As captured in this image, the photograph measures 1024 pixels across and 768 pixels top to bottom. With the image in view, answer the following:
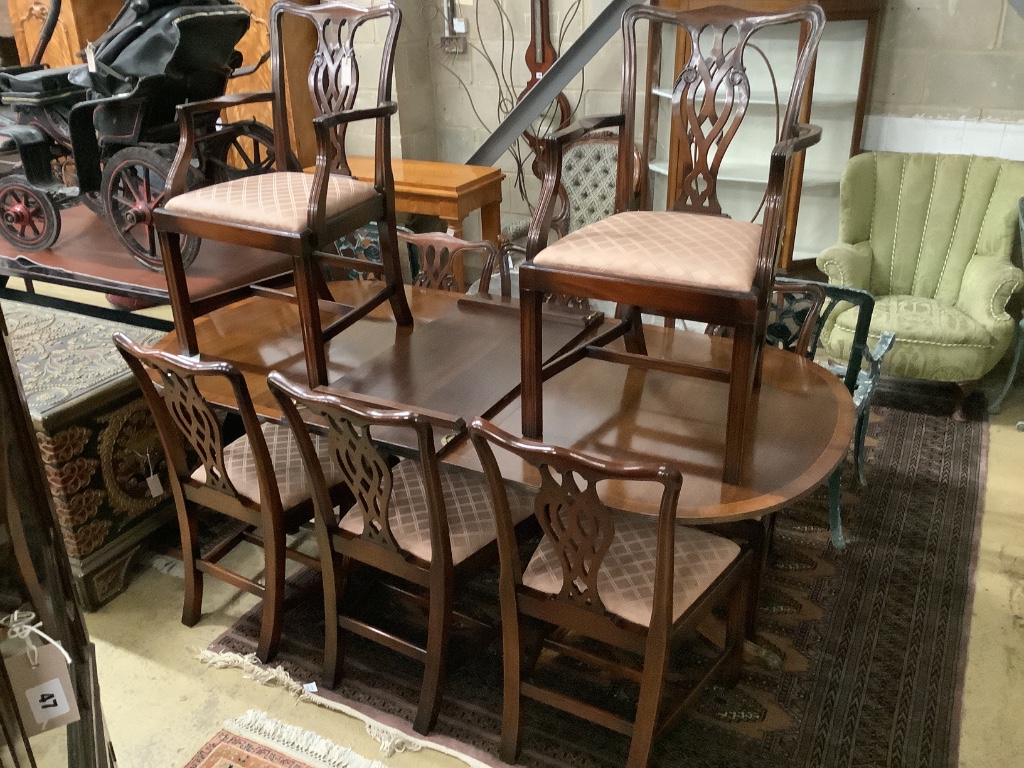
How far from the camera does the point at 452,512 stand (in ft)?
6.59

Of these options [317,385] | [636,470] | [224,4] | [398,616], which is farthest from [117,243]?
[636,470]

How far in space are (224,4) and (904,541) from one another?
9.08 ft

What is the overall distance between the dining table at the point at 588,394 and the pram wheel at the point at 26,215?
0.82 meters

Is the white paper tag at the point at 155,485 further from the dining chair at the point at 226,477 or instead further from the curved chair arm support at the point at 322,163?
the curved chair arm support at the point at 322,163

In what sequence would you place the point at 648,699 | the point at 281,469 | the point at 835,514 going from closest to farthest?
the point at 648,699
the point at 281,469
the point at 835,514

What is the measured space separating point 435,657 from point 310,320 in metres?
0.83

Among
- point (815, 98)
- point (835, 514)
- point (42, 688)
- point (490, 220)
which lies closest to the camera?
point (42, 688)

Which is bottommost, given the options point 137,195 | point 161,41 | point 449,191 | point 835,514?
point 835,514

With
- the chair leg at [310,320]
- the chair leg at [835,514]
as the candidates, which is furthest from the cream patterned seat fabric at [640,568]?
the chair leg at [835,514]

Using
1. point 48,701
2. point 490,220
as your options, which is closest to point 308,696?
point 48,701

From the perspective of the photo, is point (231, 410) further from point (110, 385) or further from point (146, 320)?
point (146, 320)

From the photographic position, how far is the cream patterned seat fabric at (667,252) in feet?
5.46

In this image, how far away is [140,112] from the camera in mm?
2812

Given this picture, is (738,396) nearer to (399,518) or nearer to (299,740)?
(399,518)
